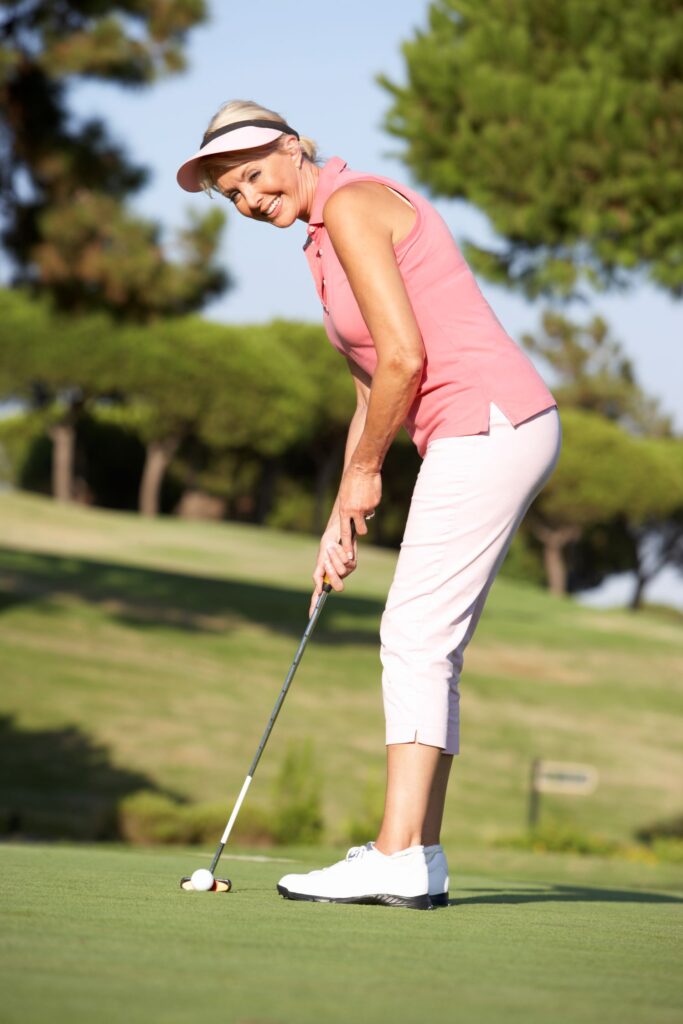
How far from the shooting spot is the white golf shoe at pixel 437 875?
12.0 ft

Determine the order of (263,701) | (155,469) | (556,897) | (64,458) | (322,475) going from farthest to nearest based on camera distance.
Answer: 1. (322,475)
2. (155,469)
3. (64,458)
4. (263,701)
5. (556,897)

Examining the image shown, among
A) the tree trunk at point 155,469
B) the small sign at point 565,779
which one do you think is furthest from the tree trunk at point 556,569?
the small sign at point 565,779

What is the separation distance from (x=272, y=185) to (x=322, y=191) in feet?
0.40

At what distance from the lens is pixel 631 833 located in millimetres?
16797

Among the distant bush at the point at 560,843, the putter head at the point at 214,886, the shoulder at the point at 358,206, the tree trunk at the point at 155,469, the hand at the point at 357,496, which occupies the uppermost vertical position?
the tree trunk at the point at 155,469

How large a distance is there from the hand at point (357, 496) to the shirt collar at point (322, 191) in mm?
606

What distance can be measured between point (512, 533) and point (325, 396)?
52.4m

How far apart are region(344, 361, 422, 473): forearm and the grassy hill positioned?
836 centimetres

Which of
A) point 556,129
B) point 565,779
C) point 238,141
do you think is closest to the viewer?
point 238,141

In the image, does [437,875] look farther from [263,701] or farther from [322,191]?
[263,701]

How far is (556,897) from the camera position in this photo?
15.3 feet

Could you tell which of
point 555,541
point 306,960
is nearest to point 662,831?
point 306,960

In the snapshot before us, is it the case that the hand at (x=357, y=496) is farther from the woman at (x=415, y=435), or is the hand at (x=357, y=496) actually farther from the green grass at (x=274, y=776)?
the green grass at (x=274, y=776)

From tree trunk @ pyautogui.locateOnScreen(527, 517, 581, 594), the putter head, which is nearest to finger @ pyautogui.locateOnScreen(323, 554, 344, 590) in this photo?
the putter head
